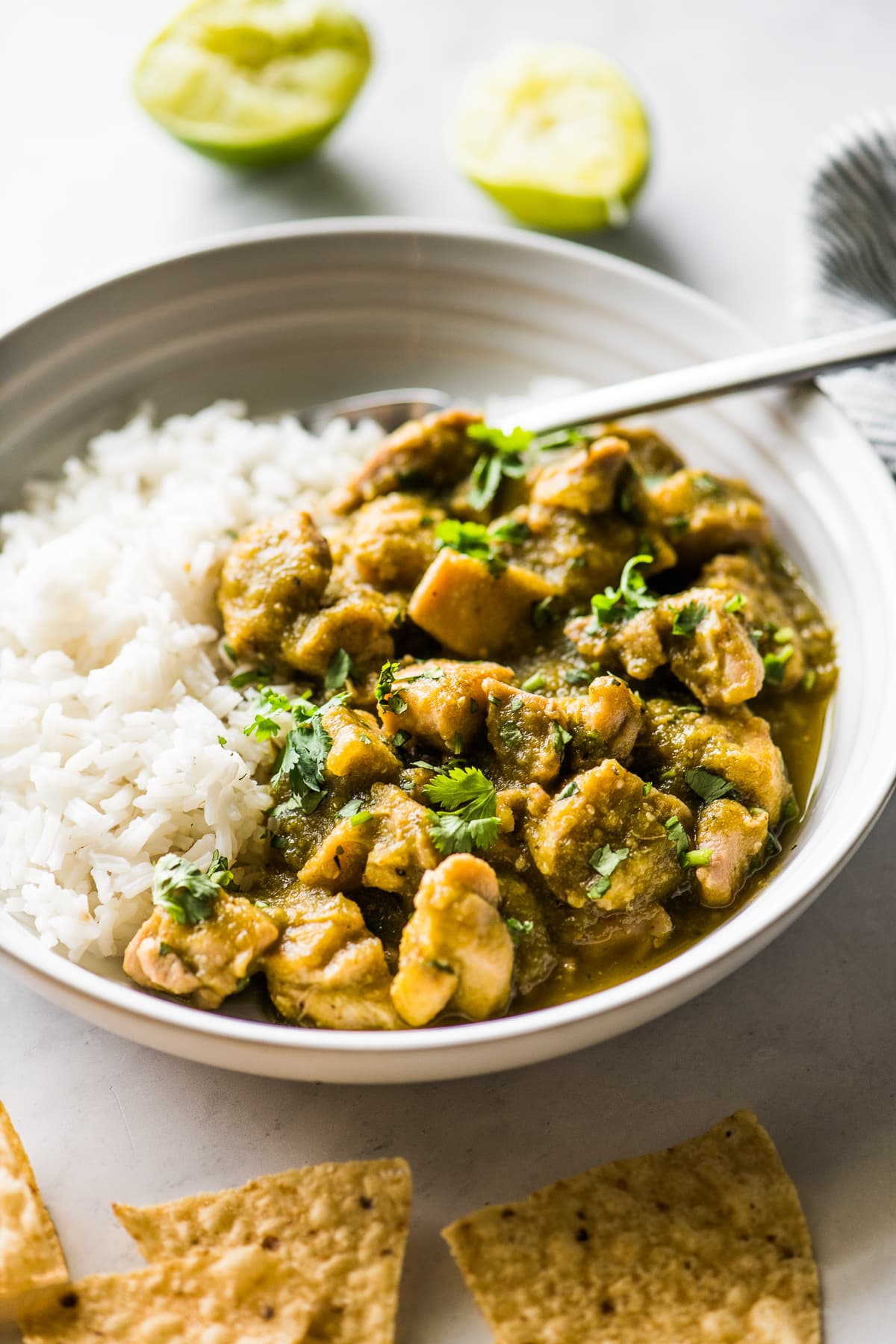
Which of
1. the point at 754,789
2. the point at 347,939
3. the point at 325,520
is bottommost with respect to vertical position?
the point at 347,939

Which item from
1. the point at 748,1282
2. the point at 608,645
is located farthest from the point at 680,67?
the point at 748,1282

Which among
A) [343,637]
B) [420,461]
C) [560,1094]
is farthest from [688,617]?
[560,1094]

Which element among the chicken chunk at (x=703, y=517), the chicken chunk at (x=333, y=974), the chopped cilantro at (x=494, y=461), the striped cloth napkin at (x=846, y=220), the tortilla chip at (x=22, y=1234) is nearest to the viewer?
the tortilla chip at (x=22, y=1234)

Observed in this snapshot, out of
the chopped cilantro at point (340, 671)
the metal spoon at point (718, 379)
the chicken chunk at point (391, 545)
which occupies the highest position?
the metal spoon at point (718, 379)

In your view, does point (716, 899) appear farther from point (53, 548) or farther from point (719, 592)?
point (53, 548)

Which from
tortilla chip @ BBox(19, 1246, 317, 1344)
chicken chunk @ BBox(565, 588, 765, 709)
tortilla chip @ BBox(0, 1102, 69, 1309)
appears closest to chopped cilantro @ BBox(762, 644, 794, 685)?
chicken chunk @ BBox(565, 588, 765, 709)

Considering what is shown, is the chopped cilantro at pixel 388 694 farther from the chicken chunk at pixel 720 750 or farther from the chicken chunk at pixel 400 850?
the chicken chunk at pixel 720 750

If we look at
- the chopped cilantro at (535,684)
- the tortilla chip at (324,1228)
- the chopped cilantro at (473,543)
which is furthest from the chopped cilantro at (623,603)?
the tortilla chip at (324,1228)

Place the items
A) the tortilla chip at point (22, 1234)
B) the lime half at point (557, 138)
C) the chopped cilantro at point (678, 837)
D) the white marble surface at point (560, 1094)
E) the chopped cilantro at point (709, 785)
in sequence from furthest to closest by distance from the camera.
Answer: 1. the lime half at point (557, 138)
2. the chopped cilantro at point (709, 785)
3. the chopped cilantro at point (678, 837)
4. the white marble surface at point (560, 1094)
5. the tortilla chip at point (22, 1234)
